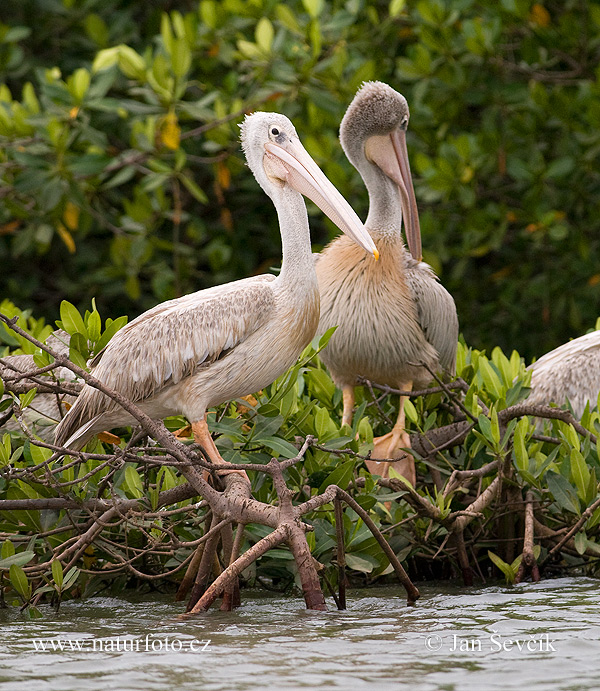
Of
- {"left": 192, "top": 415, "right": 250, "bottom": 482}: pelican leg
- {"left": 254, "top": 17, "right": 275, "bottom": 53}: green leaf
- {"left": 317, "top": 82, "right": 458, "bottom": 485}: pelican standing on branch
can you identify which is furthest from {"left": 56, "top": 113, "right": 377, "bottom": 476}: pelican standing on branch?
{"left": 254, "top": 17, "right": 275, "bottom": 53}: green leaf

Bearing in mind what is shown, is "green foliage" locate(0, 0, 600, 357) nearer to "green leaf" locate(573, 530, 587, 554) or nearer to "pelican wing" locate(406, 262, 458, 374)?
"pelican wing" locate(406, 262, 458, 374)

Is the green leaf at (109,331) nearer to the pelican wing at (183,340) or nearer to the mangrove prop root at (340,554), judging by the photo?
the pelican wing at (183,340)

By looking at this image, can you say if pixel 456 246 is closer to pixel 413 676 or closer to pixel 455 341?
pixel 455 341

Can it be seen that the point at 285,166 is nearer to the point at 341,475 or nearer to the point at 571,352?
the point at 341,475

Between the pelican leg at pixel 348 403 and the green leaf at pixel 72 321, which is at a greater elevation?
the green leaf at pixel 72 321

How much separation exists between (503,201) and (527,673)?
6683 mm

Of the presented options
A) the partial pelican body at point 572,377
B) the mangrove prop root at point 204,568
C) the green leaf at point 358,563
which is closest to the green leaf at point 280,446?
the mangrove prop root at point 204,568

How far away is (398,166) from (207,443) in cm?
247

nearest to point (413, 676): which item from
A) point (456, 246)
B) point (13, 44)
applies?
point (456, 246)

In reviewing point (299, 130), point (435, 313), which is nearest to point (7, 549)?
point (435, 313)

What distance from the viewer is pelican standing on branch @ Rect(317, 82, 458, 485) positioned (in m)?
5.41

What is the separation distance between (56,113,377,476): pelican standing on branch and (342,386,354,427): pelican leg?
1.24 metres

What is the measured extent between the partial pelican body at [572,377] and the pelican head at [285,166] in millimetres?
2096

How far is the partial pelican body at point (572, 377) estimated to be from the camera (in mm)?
5914
